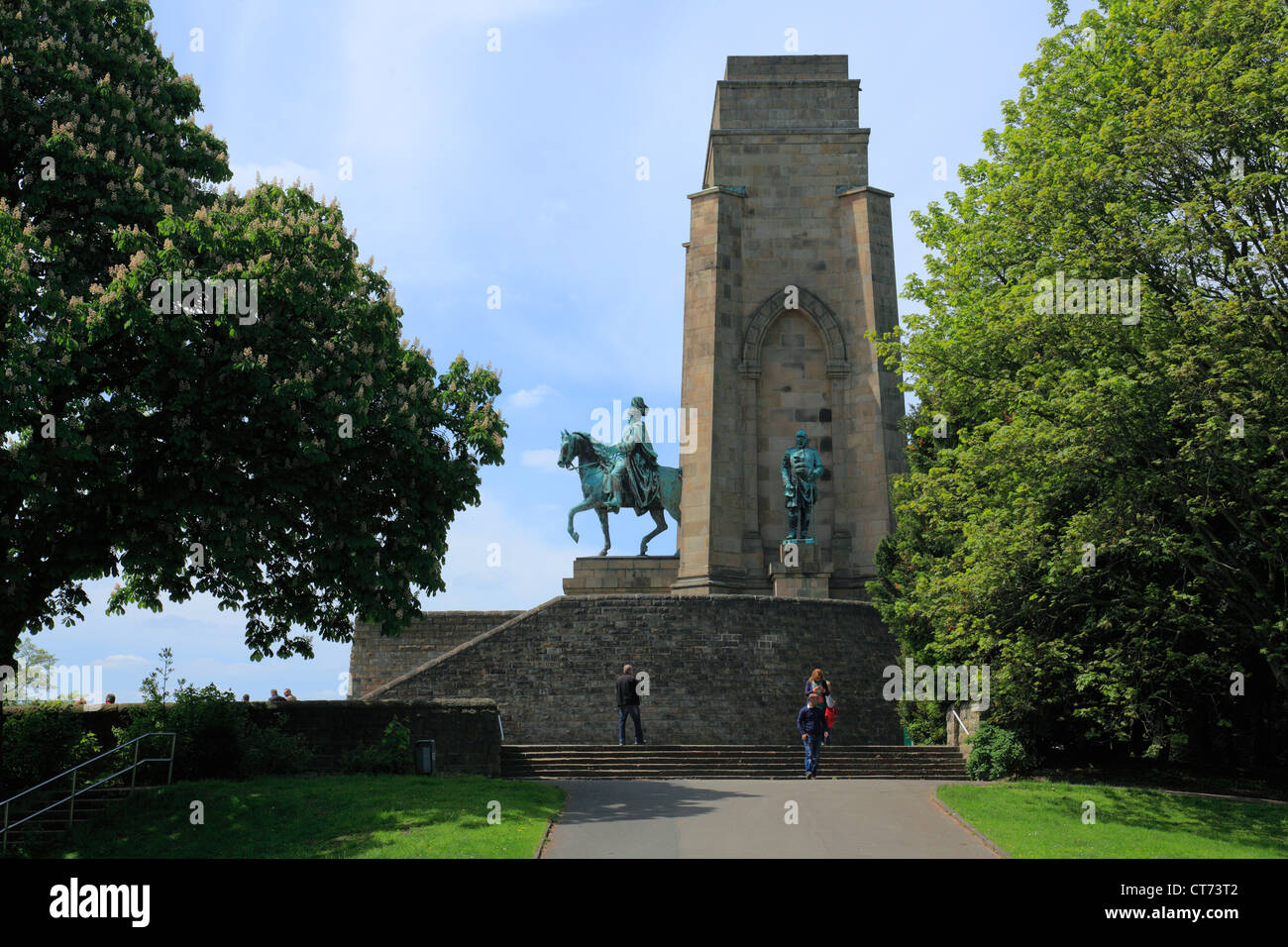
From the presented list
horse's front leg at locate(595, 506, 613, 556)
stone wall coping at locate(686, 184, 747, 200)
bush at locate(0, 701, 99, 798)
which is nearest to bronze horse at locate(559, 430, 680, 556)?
horse's front leg at locate(595, 506, 613, 556)

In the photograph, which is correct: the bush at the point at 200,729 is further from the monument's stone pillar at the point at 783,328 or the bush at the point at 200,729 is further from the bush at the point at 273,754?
the monument's stone pillar at the point at 783,328

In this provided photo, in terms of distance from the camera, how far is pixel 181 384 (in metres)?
16.6

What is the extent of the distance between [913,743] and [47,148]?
2175 cm

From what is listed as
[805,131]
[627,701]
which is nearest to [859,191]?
[805,131]

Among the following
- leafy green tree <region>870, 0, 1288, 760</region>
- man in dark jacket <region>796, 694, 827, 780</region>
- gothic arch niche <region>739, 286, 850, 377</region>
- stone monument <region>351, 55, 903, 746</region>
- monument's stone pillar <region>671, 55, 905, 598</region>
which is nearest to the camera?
leafy green tree <region>870, 0, 1288, 760</region>

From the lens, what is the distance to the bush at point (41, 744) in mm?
18578

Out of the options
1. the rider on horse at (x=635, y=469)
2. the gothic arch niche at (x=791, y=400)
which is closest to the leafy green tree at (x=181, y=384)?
the rider on horse at (x=635, y=469)

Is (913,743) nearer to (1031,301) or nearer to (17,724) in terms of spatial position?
(1031,301)

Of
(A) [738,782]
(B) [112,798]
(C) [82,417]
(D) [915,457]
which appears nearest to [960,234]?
(D) [915,457]

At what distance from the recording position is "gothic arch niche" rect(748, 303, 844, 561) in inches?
1479

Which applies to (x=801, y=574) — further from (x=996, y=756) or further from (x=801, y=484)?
(x=996, y=756)

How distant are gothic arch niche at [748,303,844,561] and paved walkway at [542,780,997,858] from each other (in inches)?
675

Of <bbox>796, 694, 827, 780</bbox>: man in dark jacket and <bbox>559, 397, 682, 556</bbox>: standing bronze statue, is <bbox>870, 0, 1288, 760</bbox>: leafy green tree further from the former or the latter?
<bbox>559, 397, 682, 556</bbox>: standing bronze statue

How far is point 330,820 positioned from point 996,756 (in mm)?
13039
